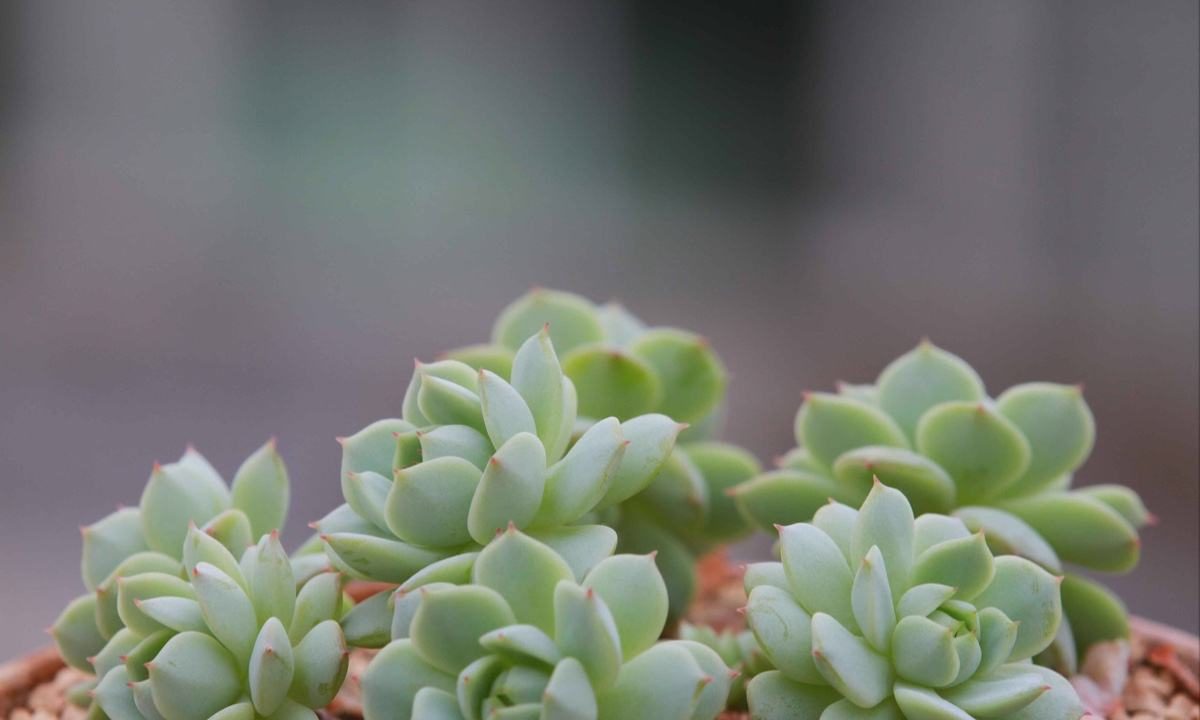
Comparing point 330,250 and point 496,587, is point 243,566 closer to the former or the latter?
point 496,587

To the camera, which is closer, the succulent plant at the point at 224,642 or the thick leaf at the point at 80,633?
the succulent plant at the point at 224,642

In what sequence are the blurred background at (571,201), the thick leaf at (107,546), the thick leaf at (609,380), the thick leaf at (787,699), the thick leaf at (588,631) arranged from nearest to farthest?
1. the thick leaf at (588,631)
2. the thick leaf at (787,699)
3. the thick leaf at (107,546)
4. the thick leaf at (609,380)
5. the blurred background at (571,201)

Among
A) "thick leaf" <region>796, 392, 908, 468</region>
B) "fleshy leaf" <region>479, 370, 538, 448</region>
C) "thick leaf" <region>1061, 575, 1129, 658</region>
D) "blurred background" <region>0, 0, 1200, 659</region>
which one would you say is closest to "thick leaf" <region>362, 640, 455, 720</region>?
"fleshy leaf" <region>479, 370, 538, 448</region>

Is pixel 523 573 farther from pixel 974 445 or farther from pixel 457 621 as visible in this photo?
pixel 974 445

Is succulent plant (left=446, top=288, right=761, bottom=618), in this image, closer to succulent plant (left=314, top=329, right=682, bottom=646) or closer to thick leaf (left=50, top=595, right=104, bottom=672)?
succulent plant (left=314, top=329, right=682, bottom=646)

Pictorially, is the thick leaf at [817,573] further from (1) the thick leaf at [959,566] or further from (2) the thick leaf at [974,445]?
(2) the thick leaf at [974,445]

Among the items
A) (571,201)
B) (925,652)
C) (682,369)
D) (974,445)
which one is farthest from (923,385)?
(571,201)

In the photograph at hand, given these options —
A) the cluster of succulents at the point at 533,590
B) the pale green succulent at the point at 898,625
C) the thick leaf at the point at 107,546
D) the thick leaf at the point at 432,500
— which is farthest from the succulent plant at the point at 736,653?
the thick leaf at the point at 107,546
